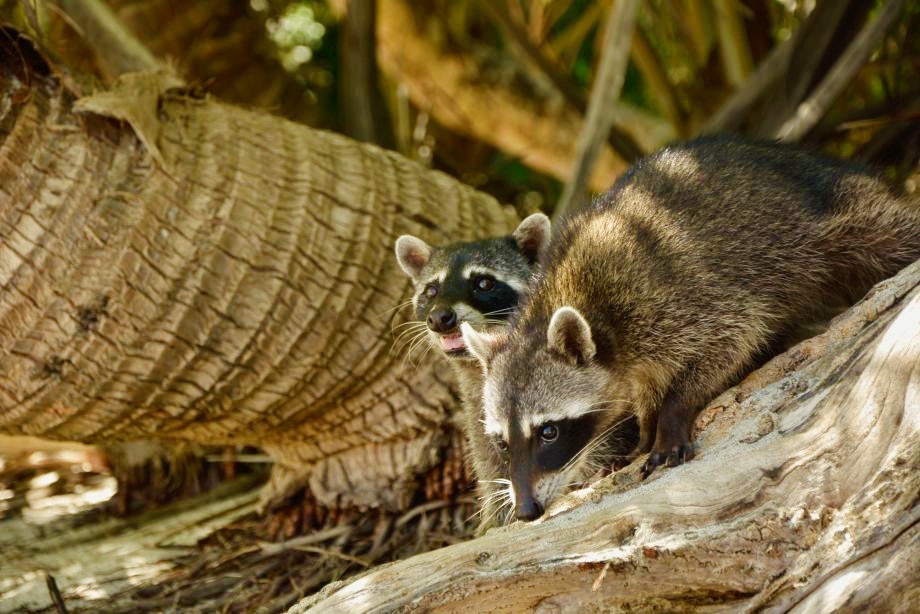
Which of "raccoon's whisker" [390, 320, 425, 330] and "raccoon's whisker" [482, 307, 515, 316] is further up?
"raccoon's whisker" [390, 320, 425, 330]

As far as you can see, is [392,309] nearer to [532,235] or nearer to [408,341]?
[408,341]

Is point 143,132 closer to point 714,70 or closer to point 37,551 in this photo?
point 37,551

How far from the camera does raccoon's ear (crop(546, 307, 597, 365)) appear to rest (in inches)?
129

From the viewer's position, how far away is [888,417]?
2.48 metres

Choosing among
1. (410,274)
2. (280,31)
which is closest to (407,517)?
(410,274)

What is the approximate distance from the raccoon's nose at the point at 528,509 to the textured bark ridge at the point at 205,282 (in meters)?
1.58

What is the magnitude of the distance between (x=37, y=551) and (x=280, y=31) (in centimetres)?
491

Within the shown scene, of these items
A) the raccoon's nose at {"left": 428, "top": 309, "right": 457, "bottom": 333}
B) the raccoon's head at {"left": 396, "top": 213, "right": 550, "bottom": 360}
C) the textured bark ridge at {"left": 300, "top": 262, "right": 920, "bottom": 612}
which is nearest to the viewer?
the textured bark ridge at {"left": 300, "top": 262, "right": 920, "bottom": 612}

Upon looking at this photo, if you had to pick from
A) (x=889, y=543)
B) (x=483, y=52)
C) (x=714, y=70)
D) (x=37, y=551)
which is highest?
(x=483, y=52)

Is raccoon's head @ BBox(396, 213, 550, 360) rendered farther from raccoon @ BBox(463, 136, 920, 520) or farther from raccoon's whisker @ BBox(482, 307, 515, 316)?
raccoon @ BBox(463, 136, 920, 520)

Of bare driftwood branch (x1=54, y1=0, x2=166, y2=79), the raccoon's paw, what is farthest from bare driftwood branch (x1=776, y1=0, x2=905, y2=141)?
bare driftwood branch (x1=54, y1=0, x2=166, y2=79)

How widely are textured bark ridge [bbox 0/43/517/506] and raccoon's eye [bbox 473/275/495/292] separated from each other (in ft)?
1.61

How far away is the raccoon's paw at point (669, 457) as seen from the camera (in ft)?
10.1

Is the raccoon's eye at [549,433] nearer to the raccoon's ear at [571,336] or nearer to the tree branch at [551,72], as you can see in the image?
the raccoon's ear at [571,336]
